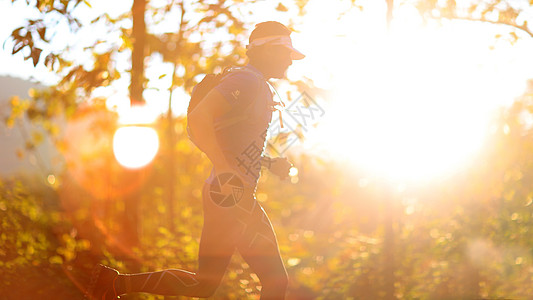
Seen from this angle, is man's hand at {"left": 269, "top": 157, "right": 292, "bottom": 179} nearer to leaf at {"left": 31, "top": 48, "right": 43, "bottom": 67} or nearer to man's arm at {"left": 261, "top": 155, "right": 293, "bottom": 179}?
man's arm at {"left": 261, "top": 155, "right": 293, "bottom": 179}

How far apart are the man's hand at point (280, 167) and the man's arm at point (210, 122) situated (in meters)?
0.51

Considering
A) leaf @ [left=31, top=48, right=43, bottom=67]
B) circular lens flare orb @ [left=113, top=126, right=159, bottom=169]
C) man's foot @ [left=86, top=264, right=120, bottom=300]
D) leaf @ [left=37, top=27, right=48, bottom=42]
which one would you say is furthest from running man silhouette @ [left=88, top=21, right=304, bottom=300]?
circular lens flare orb @ [left=113, top=126, right=159, bottom=169]

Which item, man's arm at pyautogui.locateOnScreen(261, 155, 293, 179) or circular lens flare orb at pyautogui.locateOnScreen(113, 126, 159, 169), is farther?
circular lens flare orb at pyautogui.locateOnScreen(113, 126, 159, 169)

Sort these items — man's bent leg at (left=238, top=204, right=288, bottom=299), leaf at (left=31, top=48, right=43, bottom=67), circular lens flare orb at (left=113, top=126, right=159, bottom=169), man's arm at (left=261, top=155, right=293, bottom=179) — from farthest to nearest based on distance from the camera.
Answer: circular lens flare orb at (left=113, top=126, right=159, bottom=169), leaf at (left=31, top=48, right=43, bottom=67), man's arm at (left=261, top=155, right=293, bottom=179), man's bent leg at (left=238, top=204, right=288, bottom=299)

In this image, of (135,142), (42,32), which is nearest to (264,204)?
(135,142)

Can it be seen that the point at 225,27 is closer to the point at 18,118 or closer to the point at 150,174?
the point at 150,174

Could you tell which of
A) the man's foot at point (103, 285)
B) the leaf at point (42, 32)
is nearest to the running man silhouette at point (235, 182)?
the man's foot at point (103, 285)

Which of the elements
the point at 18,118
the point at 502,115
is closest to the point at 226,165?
the point at 502,115

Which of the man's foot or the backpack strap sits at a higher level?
the backpack strap

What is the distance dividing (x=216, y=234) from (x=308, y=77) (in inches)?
184

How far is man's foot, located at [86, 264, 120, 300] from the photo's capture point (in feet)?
12.4

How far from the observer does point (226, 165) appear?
11.6 ft

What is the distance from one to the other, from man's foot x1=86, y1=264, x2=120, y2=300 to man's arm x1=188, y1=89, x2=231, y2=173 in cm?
97

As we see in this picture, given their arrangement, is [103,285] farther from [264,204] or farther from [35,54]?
[264,204]
